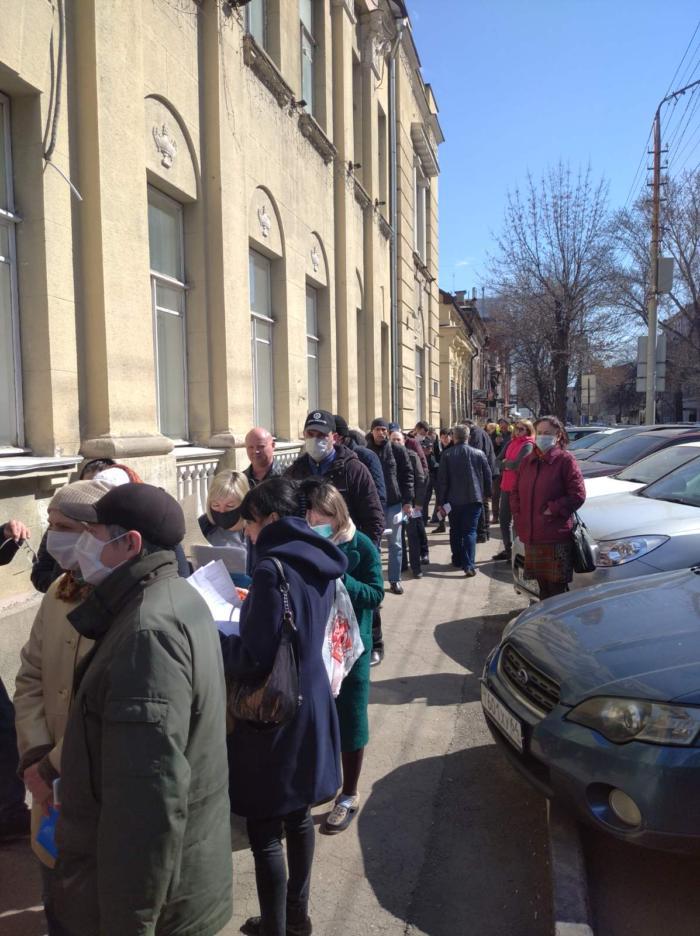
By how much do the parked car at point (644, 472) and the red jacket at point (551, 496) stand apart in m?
2.21

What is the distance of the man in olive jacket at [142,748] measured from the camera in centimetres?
154

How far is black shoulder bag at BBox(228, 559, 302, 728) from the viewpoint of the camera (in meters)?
2.17

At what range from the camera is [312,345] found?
11.8 metres

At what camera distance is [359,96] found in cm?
1419

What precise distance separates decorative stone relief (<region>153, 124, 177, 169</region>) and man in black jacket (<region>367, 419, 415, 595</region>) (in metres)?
3.32

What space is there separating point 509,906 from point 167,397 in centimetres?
570

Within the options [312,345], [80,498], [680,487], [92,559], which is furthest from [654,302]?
[92,559]

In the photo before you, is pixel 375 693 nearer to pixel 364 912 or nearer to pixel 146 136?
pixel 364 912

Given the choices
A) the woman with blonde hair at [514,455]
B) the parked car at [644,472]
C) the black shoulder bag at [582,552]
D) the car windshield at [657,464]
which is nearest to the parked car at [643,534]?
the black shoulder bag at [582,552]

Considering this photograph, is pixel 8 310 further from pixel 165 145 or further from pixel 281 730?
pixel 281 730

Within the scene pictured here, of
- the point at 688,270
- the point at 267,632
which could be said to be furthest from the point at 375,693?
the point at 688,270

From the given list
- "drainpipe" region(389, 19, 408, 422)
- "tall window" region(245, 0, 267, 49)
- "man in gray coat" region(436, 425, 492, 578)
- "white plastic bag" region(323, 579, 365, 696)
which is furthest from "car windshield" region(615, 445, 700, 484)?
"drainpipe" region(389, 19, 408, 422)

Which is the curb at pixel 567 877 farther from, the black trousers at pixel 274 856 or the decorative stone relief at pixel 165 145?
the decorative stone relief at pixel 165 145

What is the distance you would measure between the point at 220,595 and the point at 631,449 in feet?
31.5
